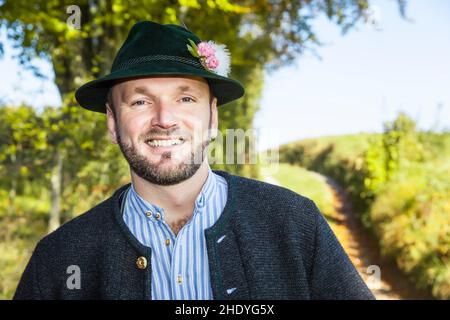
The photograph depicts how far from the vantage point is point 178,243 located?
2.25 metres

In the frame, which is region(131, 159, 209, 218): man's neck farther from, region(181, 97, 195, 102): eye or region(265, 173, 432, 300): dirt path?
region(265, 173, 432, 300): dirt path

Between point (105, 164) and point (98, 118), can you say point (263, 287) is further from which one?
point (105, 164)

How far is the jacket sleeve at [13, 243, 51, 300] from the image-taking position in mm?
2322

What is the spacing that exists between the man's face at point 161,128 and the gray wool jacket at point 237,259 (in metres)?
0.30

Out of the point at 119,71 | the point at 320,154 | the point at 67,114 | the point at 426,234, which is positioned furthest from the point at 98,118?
the point at 320,154

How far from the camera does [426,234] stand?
8305 millimetres

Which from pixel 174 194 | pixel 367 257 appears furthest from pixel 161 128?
pixel 367 257

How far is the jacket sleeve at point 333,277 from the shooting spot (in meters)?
2.22

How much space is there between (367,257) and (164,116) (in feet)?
28.9

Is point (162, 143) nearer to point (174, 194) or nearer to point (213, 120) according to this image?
point (174, 194)

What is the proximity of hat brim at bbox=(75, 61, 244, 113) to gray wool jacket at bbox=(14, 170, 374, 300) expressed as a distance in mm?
646

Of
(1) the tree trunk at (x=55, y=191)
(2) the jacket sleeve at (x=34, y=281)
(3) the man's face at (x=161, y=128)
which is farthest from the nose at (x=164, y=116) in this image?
(1) the tree trunk at (x=55, y=191)

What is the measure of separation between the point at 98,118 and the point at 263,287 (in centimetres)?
519
